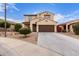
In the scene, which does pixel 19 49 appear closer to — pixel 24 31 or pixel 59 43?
pixel 24 31

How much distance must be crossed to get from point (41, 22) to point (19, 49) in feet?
6.36

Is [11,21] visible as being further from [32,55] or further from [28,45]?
[32,55]

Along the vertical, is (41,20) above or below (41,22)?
above

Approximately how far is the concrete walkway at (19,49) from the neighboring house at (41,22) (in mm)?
929

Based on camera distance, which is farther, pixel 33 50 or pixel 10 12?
pixel 10 12

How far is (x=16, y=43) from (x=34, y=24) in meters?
1.32

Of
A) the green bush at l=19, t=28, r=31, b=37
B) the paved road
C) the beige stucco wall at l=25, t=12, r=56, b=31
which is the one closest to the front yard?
the green bush at l=19, t=28, r=31, b=37

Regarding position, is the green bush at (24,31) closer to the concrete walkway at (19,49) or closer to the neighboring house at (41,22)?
the neighboring house at (41,22)

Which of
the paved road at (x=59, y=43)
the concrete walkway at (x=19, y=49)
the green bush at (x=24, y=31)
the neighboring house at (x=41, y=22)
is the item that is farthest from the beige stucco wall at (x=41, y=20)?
the concrete walkway at (x=19, y=49)

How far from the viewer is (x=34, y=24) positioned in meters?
8.48

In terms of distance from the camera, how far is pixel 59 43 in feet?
26.1

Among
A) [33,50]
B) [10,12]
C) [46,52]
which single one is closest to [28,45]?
[33,50]

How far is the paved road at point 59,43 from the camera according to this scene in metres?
7.39

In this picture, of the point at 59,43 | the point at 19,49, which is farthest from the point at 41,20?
the point at 19,49
